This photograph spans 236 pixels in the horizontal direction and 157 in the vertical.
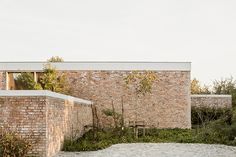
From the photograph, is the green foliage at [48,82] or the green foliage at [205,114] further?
the green foliage at [205,114]

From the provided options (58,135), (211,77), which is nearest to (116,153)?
(58,135)

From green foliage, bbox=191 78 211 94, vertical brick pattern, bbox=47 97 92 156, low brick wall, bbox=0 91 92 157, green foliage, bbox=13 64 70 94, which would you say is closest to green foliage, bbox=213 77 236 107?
green foliage, bbox=191 78 211 94

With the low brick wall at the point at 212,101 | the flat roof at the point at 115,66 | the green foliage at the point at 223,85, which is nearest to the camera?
the flat roof at the point at 115,66

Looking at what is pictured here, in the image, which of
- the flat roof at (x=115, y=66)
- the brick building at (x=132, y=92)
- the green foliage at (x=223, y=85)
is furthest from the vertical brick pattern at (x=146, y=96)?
the green foliage at (x=223, y=85)

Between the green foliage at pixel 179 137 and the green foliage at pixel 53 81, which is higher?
the green foliage at pixel 53 81

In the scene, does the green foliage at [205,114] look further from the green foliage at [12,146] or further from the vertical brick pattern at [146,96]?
the green foliage at [12,146]

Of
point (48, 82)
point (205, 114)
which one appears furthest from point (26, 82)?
point (205, 114)

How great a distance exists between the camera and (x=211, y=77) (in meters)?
48.5

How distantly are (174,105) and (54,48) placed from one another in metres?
10.3

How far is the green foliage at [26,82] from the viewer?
2705 cm

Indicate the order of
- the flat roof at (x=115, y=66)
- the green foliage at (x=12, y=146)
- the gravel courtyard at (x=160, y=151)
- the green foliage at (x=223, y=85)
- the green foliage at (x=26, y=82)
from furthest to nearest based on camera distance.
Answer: the green foliage at (x=223, y=85) < the flat roof at (x=115, y=66) < the green foliage at (x=26, y=82) < the gravel courtyard at (x=160, y=151) < the green foliage at (x=12, y=146)

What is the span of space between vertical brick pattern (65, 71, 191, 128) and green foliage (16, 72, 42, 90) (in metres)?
2.09

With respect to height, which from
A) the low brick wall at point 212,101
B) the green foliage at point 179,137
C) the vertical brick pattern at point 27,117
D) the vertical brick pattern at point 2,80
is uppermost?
the vertical brick pattern at point 2,80

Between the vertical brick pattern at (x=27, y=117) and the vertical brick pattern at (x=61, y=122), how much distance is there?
0.28 meters
